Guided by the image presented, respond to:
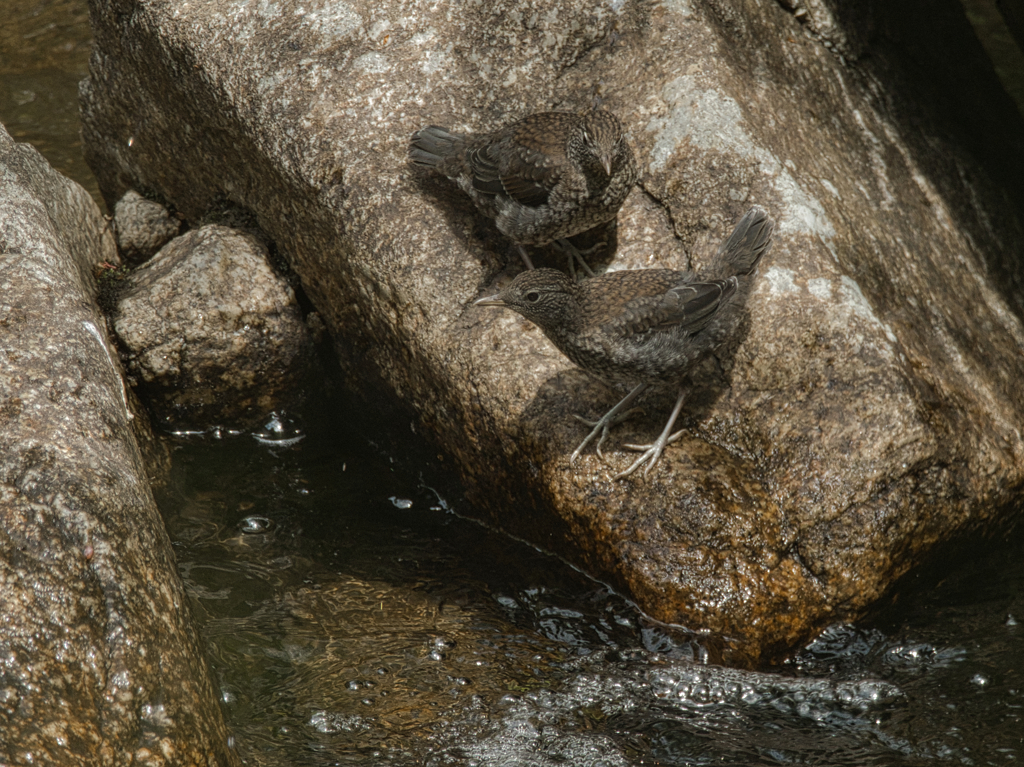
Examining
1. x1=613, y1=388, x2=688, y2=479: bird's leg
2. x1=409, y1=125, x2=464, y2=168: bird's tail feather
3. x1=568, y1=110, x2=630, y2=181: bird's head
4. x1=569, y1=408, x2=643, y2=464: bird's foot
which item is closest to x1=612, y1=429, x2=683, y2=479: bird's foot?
x1=613, y1=388, x2=688, y2=479: bird's leg

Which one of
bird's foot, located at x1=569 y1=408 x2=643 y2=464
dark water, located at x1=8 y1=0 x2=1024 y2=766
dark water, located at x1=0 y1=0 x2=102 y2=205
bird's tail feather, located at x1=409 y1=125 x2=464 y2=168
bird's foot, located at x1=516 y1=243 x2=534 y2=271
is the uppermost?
dark water, located at x1=0 y1=0 x2=102 y2=205

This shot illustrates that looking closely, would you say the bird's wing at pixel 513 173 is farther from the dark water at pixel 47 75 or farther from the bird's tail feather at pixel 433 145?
the dark water at pixel 47 75

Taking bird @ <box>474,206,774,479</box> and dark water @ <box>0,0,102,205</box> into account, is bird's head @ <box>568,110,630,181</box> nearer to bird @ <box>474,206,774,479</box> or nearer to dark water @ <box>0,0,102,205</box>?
bird @ <box>474,206,774,479</box>

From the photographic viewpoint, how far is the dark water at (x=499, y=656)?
3600 millimetres

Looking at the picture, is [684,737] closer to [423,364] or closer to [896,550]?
[896,550]

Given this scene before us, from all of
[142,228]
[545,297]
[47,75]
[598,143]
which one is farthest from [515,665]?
[47,75]

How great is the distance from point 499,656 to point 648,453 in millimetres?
1107

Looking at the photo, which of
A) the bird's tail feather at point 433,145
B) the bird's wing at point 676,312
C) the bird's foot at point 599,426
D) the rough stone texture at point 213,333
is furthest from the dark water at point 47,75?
the bird's wing at point 676,312

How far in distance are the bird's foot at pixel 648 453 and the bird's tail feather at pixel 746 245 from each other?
2.68ft

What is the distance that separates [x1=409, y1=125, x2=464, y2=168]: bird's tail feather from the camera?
498 centimetres

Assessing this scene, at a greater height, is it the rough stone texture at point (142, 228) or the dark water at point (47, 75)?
the dark water at point (47, 75)

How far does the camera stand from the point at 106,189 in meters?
7.00

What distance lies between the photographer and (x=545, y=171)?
4.66 meters

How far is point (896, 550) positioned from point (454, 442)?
2180 millimetres
